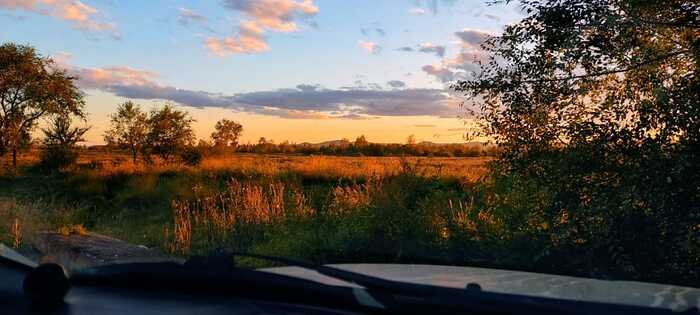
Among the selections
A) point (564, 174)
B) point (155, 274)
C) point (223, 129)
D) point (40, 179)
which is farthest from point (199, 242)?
point (223, 129)

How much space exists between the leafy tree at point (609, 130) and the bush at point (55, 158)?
31874mm

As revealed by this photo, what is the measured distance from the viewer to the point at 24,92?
36.5m

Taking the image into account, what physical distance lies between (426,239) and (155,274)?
8.40 m

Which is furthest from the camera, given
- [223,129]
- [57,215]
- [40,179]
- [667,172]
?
[223,129]

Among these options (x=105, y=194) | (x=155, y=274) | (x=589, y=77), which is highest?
(x=589, y=77)

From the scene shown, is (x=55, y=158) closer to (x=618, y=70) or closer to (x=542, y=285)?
(x=618, y=70)

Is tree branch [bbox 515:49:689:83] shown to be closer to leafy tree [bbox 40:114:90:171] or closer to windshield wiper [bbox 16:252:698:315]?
windshield wiper [bbox 16:252:698:315]

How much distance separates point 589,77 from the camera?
27.3 ft

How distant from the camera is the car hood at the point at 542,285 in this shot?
84.9 inches

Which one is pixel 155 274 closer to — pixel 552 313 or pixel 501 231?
pixel 552 313

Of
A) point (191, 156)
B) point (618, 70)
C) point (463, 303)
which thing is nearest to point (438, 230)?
point (618, 70)

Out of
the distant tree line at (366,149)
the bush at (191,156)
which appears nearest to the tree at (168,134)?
the bush at (191,156)

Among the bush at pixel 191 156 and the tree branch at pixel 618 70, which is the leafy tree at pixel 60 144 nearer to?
the bush at pixel 191 156

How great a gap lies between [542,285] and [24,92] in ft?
128
